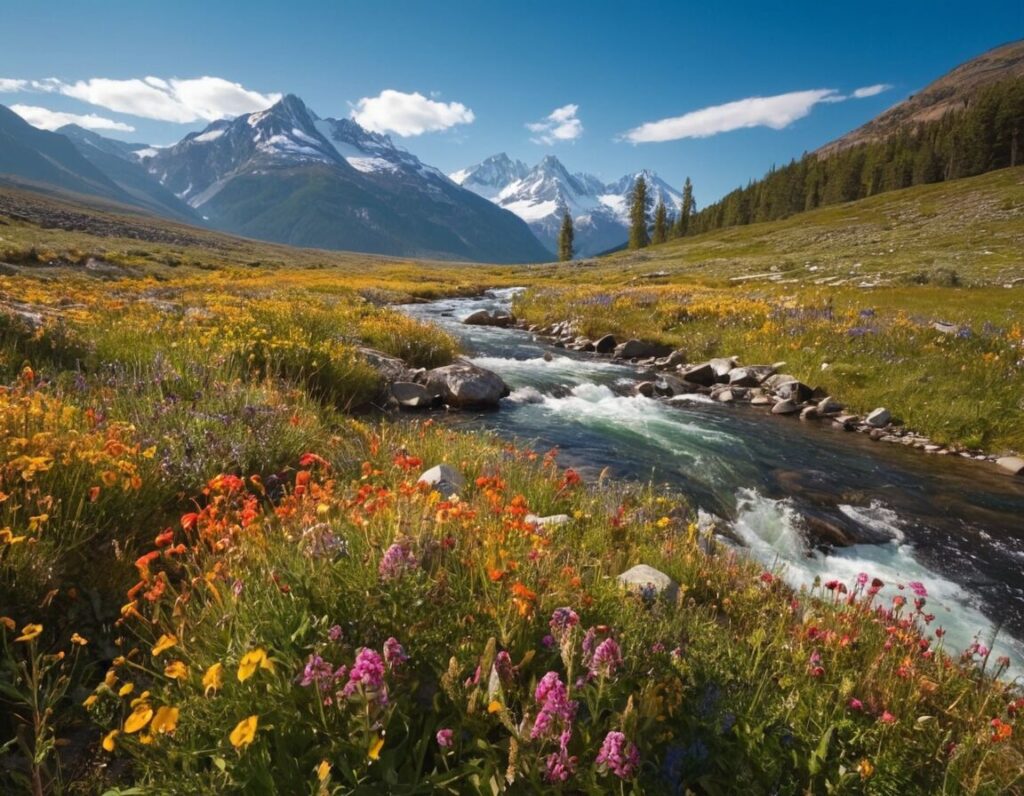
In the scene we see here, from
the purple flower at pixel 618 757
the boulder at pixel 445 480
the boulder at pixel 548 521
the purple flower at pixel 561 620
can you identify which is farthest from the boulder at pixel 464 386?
the purple flower at pixel 618 757

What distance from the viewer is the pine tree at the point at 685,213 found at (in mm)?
136750

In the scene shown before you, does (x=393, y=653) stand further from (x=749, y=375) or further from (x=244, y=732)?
(x=749, y=375)

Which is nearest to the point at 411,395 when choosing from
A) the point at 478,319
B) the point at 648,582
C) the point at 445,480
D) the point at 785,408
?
the point at 445,480

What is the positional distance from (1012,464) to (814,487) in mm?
4492

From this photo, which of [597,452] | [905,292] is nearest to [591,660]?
[597,452]

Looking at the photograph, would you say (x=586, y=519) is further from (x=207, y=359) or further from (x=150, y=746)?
(x=207, y=359)

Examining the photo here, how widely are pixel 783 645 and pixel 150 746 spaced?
3181 millimetres

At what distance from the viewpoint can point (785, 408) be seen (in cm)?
1353

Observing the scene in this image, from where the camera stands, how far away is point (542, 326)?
25.7m

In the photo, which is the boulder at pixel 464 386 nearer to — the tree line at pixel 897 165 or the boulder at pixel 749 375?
the boulder at pixel 749 375

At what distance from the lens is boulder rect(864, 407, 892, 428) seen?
12.3 m

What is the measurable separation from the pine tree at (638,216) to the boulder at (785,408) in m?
117

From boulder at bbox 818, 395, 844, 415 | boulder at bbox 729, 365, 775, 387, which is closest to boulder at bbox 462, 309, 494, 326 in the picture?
boulder at bbox 729, 365, 775, 387

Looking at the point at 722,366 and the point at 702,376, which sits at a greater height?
the point at 722,366
